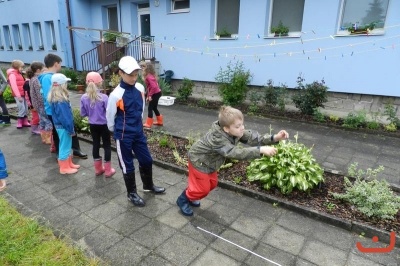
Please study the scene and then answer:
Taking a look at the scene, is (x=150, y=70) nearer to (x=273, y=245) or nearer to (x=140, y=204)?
(x=140, y=204)

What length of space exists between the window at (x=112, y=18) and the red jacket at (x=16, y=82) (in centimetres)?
824

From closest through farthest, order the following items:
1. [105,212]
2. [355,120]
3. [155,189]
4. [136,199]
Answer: [105,212] < [136,199] < [155,189] < [355,120]

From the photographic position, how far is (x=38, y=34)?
17047 mm

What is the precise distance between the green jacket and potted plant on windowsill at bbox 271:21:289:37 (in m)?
6.43

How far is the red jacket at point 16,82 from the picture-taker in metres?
6.58

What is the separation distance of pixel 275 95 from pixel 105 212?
6417mm

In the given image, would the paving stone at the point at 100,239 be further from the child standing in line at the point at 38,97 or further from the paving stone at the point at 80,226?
the child standing in line at the point at 38,97

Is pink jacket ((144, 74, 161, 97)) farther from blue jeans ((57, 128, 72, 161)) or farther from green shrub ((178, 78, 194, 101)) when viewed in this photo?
green shrub ((178, 78, 194, 101))

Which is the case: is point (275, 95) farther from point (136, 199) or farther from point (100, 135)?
point (136, 199)

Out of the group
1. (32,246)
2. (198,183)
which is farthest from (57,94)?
(198,183)

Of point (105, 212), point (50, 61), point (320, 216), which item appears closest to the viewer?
point (320, 216)

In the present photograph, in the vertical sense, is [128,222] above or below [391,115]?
below

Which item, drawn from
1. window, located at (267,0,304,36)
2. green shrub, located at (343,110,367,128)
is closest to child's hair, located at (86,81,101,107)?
green shrub, located at (343,110,367,128)

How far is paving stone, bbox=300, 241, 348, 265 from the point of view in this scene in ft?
8.70
